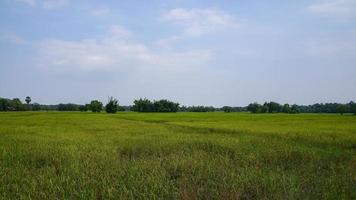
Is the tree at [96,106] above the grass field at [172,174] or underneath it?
above

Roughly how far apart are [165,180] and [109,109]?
7906 centimetres

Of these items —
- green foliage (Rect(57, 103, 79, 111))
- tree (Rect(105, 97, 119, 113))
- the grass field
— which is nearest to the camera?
the grass field

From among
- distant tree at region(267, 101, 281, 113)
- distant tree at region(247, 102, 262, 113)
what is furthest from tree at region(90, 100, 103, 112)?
distant tree at region(267, 101, 281, 113)

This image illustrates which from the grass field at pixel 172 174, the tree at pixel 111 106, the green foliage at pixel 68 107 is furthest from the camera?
the green foliage at pixel 68 107

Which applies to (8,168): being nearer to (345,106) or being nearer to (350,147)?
(350,147)

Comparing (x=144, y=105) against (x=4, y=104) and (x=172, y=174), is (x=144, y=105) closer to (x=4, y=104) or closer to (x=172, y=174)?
(x=4, y=104)

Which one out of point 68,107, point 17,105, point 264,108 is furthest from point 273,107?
point 17,105

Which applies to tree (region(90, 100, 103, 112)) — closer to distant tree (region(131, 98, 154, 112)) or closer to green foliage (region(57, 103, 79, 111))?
distant tree (region(131, 98, 154, 112))

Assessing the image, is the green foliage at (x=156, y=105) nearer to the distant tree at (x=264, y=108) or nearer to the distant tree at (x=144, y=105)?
the distant tree at (x=144, y=105)

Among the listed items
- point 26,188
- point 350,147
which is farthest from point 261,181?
point 350,147

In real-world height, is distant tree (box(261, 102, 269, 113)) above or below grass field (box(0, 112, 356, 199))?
above

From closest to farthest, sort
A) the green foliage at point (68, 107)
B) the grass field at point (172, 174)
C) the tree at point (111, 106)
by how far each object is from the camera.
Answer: the grass field at point (172, 174), the tree at point (111, 106), the green foliage at point (68, 107)

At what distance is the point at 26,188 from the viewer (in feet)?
26.6

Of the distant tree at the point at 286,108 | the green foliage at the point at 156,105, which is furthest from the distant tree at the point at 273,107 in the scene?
the green foliage at the point at 156,105
